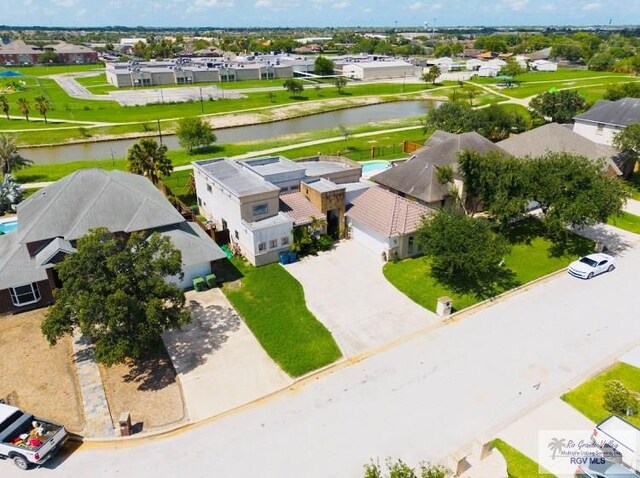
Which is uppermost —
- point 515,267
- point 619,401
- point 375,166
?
point 619,401

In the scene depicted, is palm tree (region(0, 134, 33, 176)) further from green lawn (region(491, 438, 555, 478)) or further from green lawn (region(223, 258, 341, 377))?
green lawn (region(491, 438, 555, 478))

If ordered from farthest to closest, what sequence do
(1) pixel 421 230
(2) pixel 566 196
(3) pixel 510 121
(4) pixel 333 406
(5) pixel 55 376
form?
(3) pixel 510 121 < (2) pixel 566 196 < (1) pixel 421 230 < (5) pixel 55 376 < (4) pixel 333 406

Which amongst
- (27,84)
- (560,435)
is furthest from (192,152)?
(27,84)

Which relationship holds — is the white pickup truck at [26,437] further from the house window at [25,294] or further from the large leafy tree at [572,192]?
the large leafy tree at [572,192]

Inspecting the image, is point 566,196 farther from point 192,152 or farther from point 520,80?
point 520,80

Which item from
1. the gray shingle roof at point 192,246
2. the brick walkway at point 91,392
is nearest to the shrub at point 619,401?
the brick walkway at point 91,392

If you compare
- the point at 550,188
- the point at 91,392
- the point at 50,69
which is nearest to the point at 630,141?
the point at 550,188

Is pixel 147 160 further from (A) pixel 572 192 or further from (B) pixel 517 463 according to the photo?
(B) pixel 517 463
